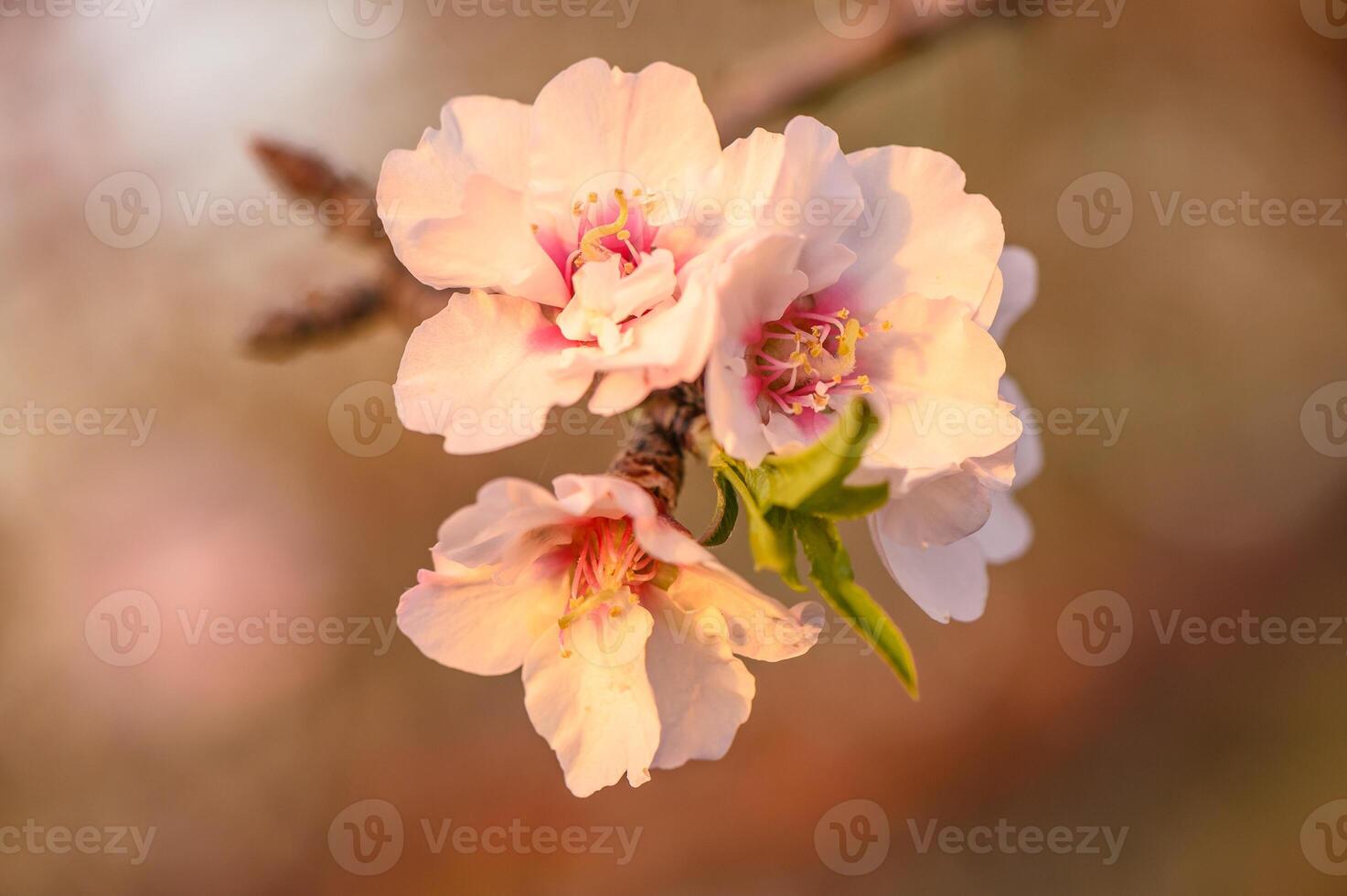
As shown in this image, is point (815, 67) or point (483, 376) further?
point (815, 67)

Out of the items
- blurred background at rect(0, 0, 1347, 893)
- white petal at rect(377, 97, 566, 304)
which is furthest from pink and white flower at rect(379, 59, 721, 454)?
blurred background at rect(0, 0, 1347, 893)

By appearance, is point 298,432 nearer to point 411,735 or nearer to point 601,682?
point 411,735

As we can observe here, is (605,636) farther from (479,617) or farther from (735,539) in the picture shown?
(735,539)

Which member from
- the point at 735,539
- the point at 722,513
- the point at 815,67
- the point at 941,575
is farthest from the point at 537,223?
the point at 735,539

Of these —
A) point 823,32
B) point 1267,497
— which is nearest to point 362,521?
point 823,32

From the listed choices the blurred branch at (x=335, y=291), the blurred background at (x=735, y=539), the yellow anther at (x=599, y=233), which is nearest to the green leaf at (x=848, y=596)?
the yellow anther at (x=599, y=233)

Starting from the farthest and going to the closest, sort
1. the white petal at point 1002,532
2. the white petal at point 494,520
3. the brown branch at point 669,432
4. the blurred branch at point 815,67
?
the blurred branch at point 815,67 < the white petal at point 1002,532 < the brown branch at point 669,432 < the white petal at point 494,520

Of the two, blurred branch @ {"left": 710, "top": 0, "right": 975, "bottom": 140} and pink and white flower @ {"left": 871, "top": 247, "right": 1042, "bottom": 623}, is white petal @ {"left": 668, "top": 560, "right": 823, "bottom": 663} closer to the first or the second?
pink and white flower @ {"left": 871, "top": 247, "right": 1042, "bottom": 623}

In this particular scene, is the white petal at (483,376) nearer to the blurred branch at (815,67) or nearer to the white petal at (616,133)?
the white petal at (616,133)
